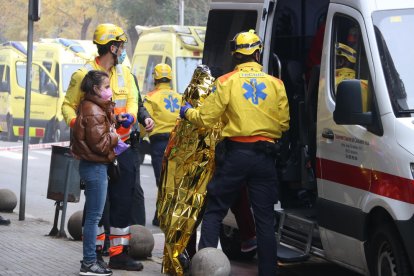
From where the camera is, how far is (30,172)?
21766 mm

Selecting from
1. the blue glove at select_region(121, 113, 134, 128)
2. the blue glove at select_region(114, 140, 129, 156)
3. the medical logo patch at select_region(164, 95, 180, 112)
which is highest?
the blue glove at select_region(121, 113, 134, 128)

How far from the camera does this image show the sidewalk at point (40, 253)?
896cm

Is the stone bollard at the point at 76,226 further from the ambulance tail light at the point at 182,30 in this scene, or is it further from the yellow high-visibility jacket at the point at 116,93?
the ambulance tail light at the point at 182,30

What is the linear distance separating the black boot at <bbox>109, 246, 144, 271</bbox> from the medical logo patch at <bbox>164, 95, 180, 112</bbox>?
157 inches

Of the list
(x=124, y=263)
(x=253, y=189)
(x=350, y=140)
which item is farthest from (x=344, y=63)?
(x=124, y=263)

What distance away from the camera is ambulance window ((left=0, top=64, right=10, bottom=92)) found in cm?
3206

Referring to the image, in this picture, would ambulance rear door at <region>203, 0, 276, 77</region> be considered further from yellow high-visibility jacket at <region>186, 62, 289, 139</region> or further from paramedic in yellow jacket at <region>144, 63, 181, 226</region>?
paramedic in yellow jacket at <region>144, 63, 181, 226</region>

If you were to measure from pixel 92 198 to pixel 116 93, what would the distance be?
0.96 metres

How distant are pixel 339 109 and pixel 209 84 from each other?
6.29 feet

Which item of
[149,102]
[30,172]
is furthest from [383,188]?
[30,172]

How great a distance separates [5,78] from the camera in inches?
1277

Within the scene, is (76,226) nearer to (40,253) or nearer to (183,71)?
(40,253)

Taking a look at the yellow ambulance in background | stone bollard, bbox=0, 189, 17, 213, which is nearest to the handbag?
stone bollard, bbox=0, 189, 17, 213

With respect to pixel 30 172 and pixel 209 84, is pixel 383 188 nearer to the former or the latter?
pixel 209 84
